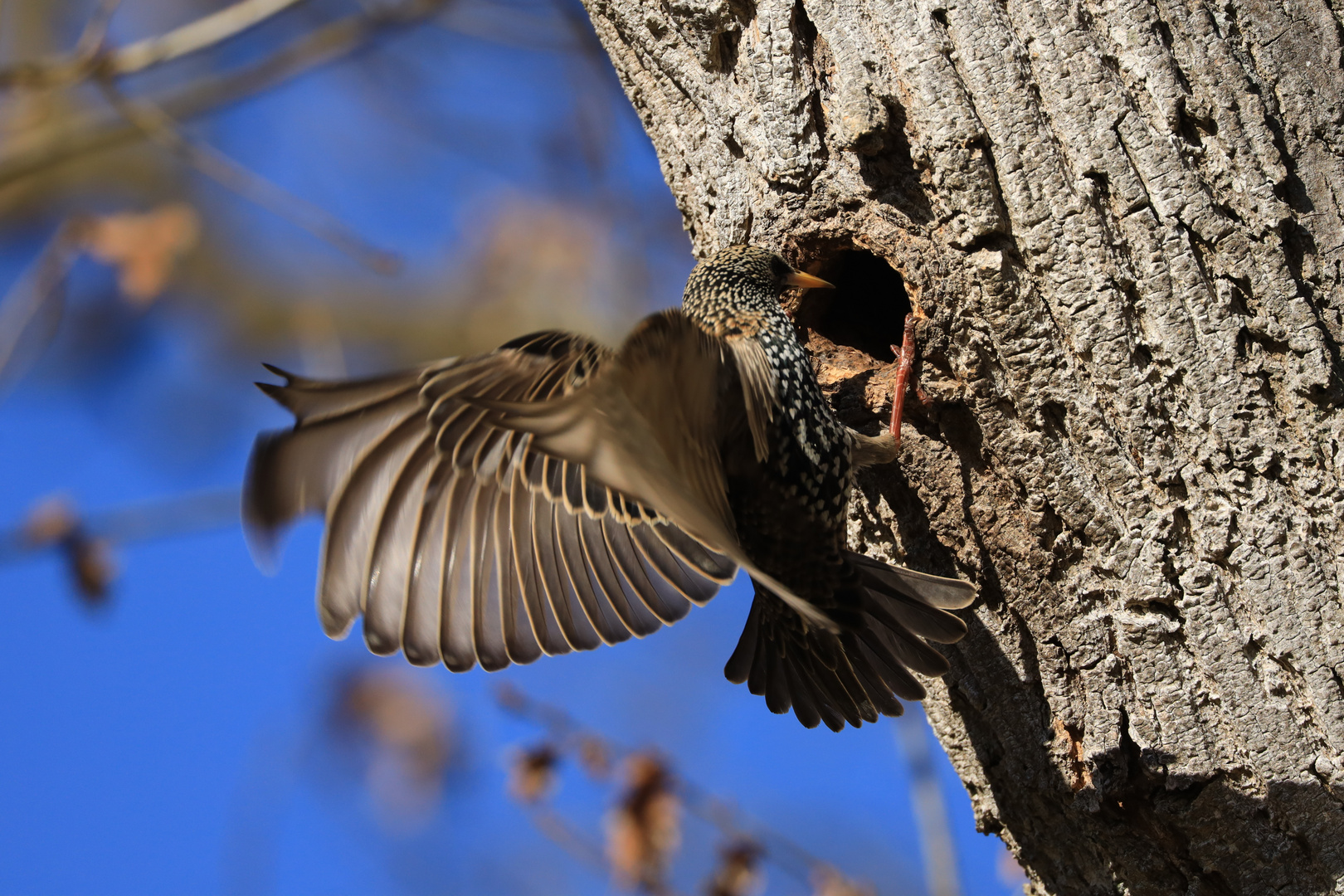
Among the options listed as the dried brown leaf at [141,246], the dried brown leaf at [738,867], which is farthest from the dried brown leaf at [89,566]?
the dried brown leaf at [738,867]

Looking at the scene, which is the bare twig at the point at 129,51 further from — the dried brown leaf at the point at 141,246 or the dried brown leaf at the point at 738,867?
the dried brown leaf at the point at 738,867

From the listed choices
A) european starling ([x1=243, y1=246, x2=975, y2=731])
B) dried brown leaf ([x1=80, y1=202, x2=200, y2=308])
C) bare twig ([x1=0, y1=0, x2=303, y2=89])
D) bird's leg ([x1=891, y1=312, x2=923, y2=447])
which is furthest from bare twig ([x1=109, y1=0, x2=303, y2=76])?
bird's leg ([x1=891, y1=312, x2=923, y2=447])

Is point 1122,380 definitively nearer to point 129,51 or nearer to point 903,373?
point 903,373

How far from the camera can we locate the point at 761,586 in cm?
279

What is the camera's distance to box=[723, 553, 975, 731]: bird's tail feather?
2510mm

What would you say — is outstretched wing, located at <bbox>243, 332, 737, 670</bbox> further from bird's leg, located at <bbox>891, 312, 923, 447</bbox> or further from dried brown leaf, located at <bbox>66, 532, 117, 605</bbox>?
dried brown leaf, located at <bbox>66, 532, 117, 605</bbox>

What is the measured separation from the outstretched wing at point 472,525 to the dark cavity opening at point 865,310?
0.92 meters

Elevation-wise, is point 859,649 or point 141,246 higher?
point 141,246

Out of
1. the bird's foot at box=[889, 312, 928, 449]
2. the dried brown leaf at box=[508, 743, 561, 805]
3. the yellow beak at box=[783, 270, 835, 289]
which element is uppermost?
the yellow beak at box=[783, 270, 835, 289]

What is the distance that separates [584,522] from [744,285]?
76 centimetres

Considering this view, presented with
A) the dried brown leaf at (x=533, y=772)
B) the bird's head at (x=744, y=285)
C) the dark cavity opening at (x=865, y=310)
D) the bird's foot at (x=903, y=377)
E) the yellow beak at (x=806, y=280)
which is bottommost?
the dried brown leaf at (x=533, y=772)

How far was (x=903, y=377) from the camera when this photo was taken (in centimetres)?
259

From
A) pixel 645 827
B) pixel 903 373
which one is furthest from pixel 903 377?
pixel 645 827

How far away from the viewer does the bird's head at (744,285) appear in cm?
286
